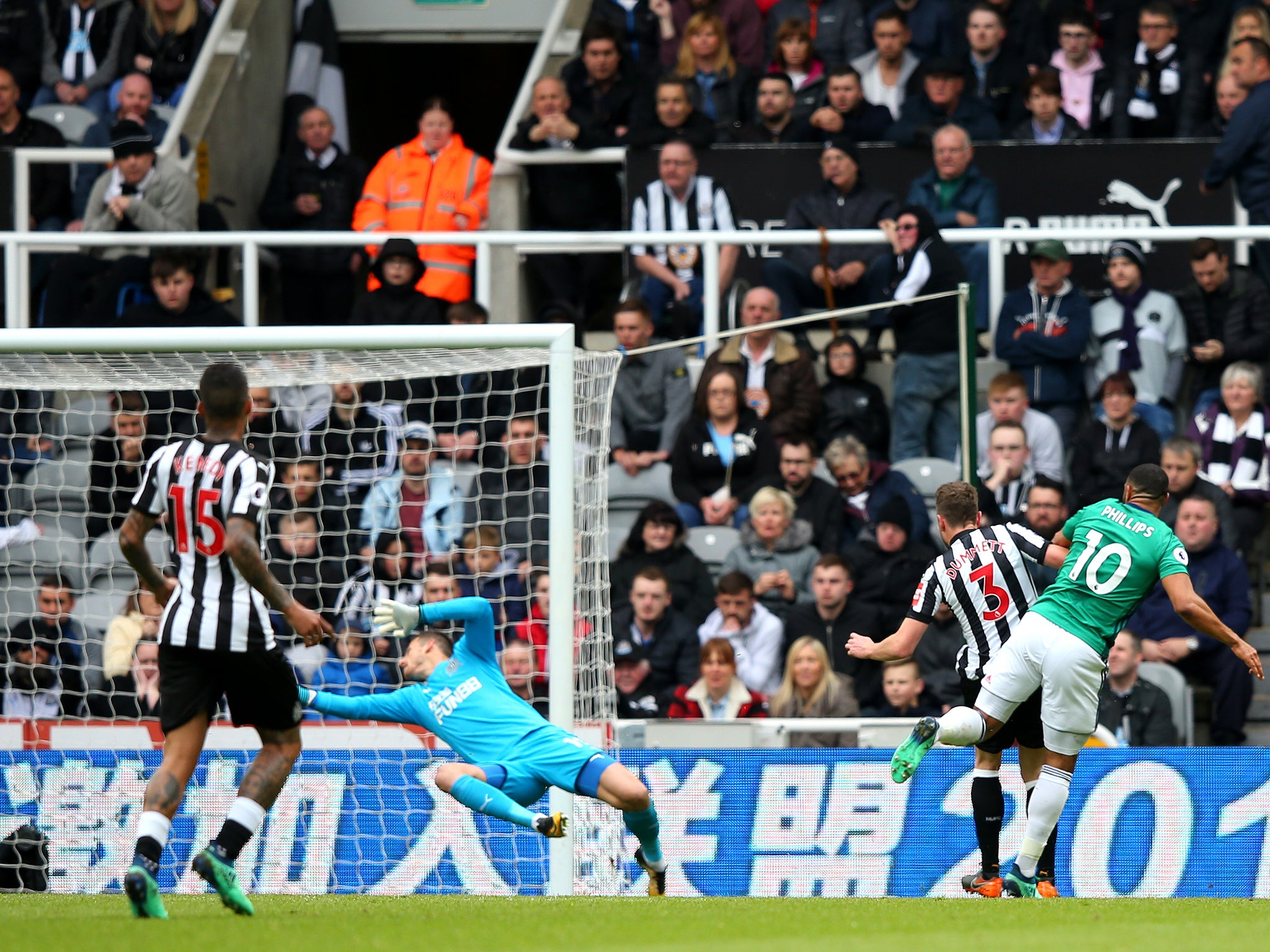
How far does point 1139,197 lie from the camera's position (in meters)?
12.2

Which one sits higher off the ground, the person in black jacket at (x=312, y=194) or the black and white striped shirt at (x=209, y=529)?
the person in black jacket at (x=312, y=194)

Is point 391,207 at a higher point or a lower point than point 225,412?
higher

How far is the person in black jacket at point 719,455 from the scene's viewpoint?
36.0 feet

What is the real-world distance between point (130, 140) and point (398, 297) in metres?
2.34

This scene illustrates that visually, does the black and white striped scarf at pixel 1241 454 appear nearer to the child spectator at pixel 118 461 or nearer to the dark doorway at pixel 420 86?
the child spectator at pixel 118 461

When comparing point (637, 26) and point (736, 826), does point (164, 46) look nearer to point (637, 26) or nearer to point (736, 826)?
point (637, 26)

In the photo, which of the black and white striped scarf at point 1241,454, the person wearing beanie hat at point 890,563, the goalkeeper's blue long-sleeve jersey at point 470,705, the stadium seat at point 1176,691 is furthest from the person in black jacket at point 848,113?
the goalkeeper's blue long-sleeve jersey at point 470,705

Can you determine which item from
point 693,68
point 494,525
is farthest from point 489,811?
point 693,68

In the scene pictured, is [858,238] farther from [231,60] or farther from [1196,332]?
[231,60]

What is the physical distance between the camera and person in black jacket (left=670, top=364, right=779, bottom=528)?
10977mm

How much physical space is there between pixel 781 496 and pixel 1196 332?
9.73ft

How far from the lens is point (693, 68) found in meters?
12.8

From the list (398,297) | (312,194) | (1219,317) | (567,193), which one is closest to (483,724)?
(398,297)

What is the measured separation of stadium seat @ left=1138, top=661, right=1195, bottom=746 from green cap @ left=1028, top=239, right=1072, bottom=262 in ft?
8.70
